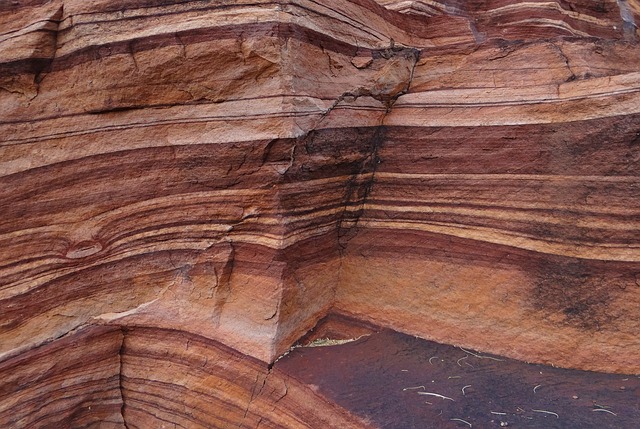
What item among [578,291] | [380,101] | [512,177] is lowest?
[578,291]

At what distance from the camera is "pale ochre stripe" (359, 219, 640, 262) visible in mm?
3471

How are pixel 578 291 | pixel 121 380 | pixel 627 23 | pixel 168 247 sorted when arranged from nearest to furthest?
pixel 578 291 → pixel 168 247 → pixel 121 380 → pixel 627 23

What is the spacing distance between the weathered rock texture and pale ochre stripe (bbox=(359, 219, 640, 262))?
0.01 metres

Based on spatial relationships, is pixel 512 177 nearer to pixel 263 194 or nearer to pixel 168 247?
pixel 263 194

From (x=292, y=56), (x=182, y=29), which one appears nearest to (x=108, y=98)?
(x=182, y=29)

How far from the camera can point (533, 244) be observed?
369 centimetres

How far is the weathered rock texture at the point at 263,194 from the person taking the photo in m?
3.61

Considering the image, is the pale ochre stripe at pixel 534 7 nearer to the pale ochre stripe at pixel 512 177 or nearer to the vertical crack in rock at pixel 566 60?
the vertical crack in rock at pixel 566 60

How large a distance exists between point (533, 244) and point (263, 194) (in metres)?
2.01

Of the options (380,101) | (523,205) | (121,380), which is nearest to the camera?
(523,205)

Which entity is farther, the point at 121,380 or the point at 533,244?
the point at 121,380

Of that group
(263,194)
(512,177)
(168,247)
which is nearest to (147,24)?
(263,194)

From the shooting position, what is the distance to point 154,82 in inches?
151

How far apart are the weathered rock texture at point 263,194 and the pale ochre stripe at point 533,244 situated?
14 millimetres
